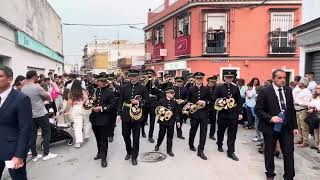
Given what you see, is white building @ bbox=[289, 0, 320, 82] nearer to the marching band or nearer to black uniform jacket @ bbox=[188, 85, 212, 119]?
the marching band

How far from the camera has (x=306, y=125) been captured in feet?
27.5

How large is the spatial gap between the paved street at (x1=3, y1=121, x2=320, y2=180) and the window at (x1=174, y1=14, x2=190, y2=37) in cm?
1570

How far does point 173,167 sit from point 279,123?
92.8 inches

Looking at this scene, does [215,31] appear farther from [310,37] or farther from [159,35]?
[310,37]

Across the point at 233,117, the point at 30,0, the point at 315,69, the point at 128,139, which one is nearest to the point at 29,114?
the point at 128,139

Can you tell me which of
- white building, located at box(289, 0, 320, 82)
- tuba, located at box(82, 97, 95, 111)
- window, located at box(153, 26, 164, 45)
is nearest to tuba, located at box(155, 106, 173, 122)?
tuba, located at box(82, 97, 95, 111)

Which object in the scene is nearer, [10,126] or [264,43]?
[10,126]

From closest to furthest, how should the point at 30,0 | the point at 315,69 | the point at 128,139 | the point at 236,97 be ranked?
the point at 128,139 < the point at 236,97 < the point at 315,69 < the point at 30,0

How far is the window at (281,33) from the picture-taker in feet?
70.0

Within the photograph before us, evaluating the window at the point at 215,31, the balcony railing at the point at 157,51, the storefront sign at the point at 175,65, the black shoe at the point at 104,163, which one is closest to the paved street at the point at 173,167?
the black shoe at the point at 104,163

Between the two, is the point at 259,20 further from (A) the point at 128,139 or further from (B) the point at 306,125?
(A) the point at 128,139

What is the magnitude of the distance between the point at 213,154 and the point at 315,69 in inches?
217

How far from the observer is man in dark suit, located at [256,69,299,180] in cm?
565

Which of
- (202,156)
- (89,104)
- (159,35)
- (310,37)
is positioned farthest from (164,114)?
(159,35)
